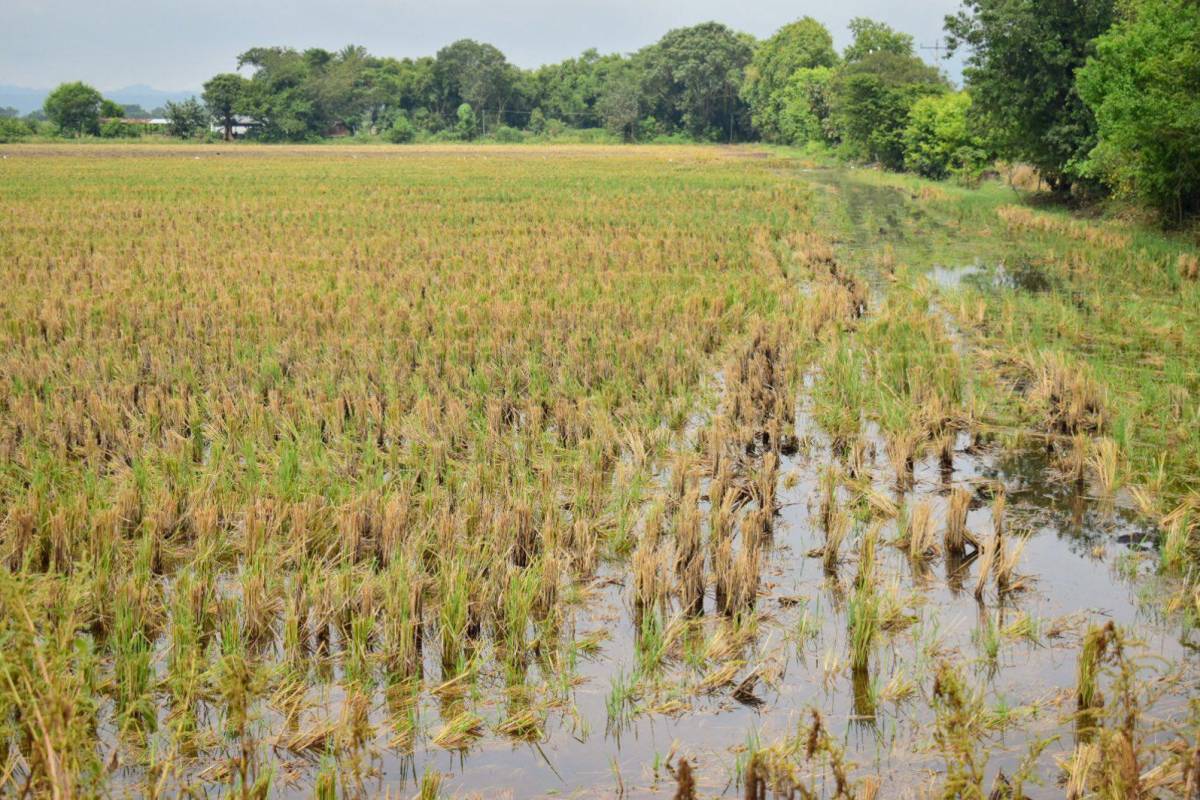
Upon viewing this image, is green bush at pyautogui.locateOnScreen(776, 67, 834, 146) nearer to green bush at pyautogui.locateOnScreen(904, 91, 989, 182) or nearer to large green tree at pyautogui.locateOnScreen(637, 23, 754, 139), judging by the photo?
large green tree at pyautogui.locateOnScreen(637, 23, 754, 139)

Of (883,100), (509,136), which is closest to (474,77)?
(509,136)

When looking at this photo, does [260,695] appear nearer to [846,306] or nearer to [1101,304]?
[846,306]

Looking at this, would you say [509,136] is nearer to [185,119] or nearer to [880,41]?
[185,119]

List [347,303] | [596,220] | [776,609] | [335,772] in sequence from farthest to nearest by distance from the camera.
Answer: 1. [596,220]
2. [347,303]
3. [776,609]
4. [335,772]

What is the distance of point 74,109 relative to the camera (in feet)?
321

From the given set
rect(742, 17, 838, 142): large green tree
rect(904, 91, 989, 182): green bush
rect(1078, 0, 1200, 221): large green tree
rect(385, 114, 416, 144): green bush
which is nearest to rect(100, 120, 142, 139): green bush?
rect(385, 114, 416, 144): green bush

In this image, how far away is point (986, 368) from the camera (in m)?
10.8

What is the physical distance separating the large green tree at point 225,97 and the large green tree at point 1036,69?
87.2 meters

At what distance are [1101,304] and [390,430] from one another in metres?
9.43

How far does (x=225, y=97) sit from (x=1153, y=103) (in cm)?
9759

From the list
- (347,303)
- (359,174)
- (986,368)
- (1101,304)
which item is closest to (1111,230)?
(1101,304)

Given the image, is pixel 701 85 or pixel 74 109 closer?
pixel 74 109

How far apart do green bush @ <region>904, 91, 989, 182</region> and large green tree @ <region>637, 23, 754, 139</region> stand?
63224mm

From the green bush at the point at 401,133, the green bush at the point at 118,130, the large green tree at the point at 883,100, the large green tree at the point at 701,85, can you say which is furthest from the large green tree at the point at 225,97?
the large green tree at the point at 883,100
